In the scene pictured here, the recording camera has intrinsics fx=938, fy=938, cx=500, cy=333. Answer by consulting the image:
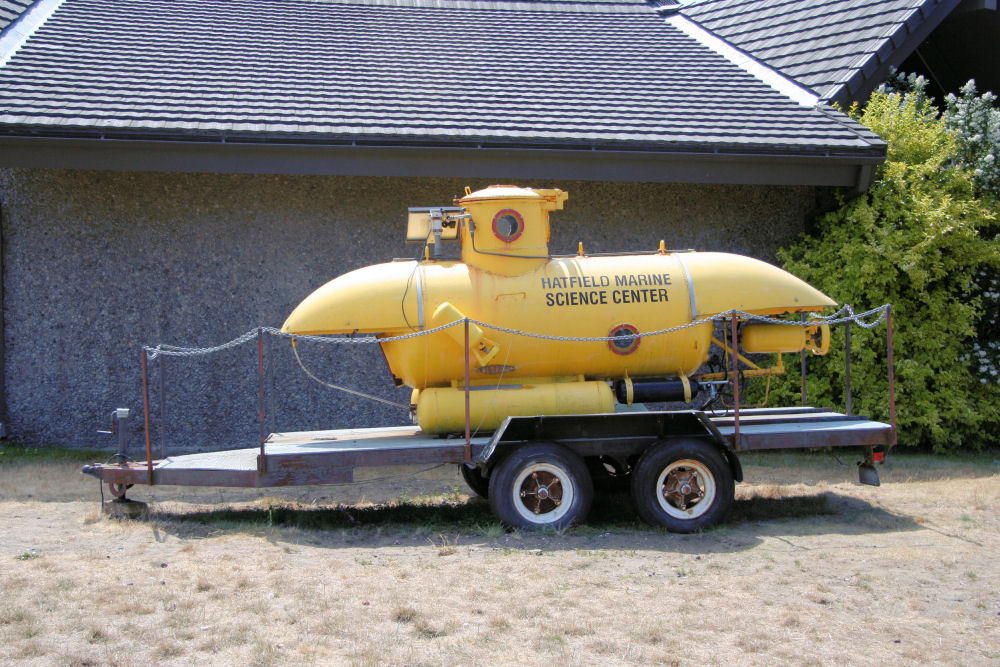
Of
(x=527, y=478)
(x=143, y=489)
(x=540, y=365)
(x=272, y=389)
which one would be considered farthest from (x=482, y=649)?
(x=272, y=389)

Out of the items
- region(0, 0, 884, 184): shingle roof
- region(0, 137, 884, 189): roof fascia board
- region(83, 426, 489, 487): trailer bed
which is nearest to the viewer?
region(83, 426, 489, 487): trailer bed

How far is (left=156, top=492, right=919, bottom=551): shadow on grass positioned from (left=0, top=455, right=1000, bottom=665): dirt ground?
0.13 ft

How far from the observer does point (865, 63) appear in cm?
1205

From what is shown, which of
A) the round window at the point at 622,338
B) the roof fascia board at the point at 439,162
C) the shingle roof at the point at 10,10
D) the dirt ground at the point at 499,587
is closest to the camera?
the dirt ground at the point at 499,587

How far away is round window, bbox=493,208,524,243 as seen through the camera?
7742mm

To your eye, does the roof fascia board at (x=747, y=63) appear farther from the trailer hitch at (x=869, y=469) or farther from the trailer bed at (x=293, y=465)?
the trailer bed at (x=293, y=465)

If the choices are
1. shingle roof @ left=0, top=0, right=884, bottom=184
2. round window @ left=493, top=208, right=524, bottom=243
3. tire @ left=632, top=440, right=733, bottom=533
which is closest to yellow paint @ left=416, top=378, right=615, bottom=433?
tire @ left=632, top=440, right=733, bottom=533

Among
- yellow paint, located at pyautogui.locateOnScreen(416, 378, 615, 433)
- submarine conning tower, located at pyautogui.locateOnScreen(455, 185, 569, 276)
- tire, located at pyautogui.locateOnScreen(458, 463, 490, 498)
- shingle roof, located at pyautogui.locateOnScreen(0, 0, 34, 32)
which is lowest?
tire, located at pyautogui.locateOnScreen(458, 463, 490, 498)

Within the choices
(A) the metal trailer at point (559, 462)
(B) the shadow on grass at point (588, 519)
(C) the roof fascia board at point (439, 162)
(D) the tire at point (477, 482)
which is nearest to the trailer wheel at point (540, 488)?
(A) the metal trailer at point (559, 462)

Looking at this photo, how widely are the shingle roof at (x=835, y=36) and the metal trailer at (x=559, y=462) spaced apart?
636 centimetres

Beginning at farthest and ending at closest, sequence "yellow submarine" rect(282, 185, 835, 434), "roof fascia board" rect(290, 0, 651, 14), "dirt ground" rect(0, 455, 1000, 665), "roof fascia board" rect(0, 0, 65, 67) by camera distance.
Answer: "roof fascia board" rect(290, 0, 651, 14) < "roof fascia board" rect(0, 0, 65, 67) < "yellow submarine" rect(282, 185, 835, 434) < "dirt ground" rect(0, 455, 1000, 665)

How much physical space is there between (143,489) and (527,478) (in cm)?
400

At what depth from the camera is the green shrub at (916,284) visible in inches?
409

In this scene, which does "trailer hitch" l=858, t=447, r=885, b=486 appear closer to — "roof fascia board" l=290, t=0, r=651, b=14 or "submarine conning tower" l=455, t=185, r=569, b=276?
"submarine conning tower" l=455, t=185, r=569, b=276
